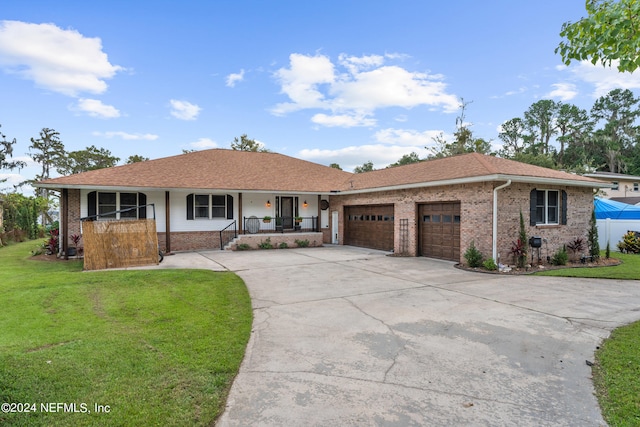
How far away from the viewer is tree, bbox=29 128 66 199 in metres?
41.1

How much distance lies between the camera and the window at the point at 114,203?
14430 mm

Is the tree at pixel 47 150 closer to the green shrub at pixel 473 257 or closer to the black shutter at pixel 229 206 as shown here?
the black shutter at pixel 229 206

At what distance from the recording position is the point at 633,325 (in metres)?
5.23

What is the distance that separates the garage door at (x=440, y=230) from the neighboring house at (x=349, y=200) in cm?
4

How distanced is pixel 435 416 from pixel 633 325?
4.55m

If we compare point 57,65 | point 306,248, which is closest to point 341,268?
point 306,248

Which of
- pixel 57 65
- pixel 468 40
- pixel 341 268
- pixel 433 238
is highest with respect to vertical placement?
pixel 468 40

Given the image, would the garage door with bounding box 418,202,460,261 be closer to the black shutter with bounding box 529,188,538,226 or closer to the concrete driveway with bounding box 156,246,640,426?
the black shutter with bounding box 529,188,538,226

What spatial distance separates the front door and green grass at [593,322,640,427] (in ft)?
50.6

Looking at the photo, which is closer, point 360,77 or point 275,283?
point 275,283

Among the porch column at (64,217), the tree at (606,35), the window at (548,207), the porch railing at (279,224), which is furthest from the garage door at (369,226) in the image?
the porch column at (64,217)

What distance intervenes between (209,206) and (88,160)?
34903mm

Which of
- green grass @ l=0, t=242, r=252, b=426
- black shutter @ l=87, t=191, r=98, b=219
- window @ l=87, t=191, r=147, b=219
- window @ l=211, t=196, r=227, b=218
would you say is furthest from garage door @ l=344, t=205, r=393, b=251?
black shutter @ l=87, t=191, r=98, b=219

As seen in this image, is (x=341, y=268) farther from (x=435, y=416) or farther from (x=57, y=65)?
(x=57, y=65)
